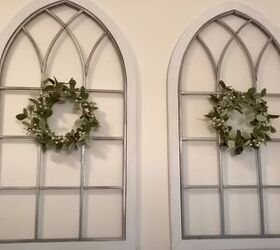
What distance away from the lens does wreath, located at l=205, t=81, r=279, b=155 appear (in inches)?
56.1

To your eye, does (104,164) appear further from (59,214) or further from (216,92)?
(216,92)

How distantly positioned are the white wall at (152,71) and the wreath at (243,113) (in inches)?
8.6

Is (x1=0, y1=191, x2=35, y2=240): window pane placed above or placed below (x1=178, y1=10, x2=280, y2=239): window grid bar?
below

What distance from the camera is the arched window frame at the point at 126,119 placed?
1.35m

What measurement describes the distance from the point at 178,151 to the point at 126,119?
24 cm

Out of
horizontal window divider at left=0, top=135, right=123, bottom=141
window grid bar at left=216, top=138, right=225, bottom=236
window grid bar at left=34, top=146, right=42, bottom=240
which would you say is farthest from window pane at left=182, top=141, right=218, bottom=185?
window grid bar at left=34, top=146, right=42, bottom=240

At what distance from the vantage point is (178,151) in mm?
1424

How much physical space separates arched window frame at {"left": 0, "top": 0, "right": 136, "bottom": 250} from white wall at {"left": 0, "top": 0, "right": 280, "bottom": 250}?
0.12ft

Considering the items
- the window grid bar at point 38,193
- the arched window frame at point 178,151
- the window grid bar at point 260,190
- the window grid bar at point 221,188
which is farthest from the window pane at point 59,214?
the window grid bar at point 260,190

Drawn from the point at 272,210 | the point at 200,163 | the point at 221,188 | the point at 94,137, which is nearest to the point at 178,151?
the point at 200,163

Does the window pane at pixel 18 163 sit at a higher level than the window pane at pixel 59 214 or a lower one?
higher

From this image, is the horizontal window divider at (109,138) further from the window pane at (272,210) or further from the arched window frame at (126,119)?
the window pane at (272,210)

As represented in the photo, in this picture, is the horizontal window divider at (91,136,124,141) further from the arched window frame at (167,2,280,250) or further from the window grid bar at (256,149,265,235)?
the window grid bar at (256,149,265,235)

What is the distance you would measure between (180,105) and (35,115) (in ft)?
1.88
